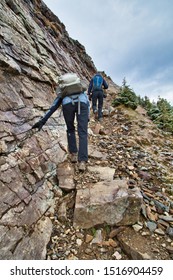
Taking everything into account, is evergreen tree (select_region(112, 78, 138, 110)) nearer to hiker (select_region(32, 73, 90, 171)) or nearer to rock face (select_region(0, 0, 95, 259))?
rock face (select_region(0, 0, 95, 259))

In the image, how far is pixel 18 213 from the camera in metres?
4.07

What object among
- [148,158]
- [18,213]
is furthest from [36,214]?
[148,158]

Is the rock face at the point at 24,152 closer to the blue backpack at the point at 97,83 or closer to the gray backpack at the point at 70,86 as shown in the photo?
the gray backpack at the point at 70,86

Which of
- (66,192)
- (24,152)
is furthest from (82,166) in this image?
(24,152)

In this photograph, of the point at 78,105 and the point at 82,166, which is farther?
the point at 78,105

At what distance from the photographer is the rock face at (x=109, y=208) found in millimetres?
4395

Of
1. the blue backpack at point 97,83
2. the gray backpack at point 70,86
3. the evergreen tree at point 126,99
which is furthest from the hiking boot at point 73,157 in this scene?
the evergreen tree at point 126,99

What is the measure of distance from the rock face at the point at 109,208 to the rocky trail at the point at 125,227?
13cm

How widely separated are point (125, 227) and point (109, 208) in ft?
1.58

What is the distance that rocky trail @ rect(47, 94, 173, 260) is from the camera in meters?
3.88

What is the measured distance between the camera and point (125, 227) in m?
4.33

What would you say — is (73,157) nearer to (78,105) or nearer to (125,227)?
(78,105)

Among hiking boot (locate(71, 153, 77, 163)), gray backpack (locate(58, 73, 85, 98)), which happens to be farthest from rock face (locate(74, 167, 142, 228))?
gray backpack (locate(58, 73, 85, 98))
